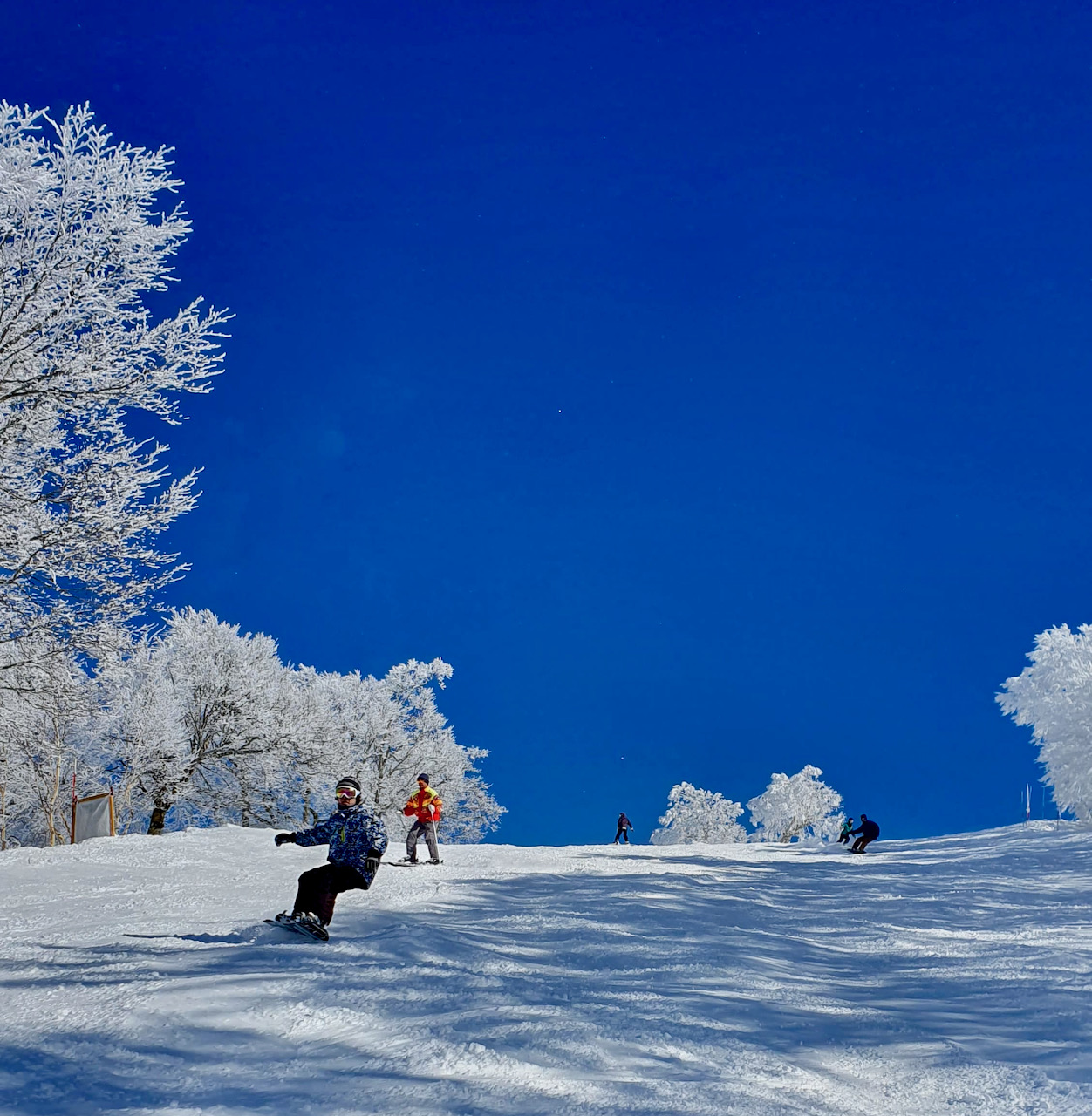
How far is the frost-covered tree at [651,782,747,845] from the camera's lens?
6103 centimetres

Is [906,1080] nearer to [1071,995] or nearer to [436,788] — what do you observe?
[1071,995]

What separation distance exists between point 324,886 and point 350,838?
0.50 m

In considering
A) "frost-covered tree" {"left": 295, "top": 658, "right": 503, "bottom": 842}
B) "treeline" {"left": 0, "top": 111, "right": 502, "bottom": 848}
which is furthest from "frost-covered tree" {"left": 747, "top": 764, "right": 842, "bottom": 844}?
"treeline" {"left": 0, "top": 111, "right": 502, "bottom": 848}

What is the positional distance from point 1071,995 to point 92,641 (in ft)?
36.2

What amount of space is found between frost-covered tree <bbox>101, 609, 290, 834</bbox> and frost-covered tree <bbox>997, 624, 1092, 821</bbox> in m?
27.4

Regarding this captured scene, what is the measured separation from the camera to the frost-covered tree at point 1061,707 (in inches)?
1167

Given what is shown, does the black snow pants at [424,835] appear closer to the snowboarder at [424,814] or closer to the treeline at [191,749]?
the snowboarder at [424,814]

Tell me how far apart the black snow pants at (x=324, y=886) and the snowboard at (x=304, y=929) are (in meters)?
0.13

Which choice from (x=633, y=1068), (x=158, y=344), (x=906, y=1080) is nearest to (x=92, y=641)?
(x=158, y=344)

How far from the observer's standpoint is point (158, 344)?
11.1m

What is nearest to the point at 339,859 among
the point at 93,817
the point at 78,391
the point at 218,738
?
the point at 78,391

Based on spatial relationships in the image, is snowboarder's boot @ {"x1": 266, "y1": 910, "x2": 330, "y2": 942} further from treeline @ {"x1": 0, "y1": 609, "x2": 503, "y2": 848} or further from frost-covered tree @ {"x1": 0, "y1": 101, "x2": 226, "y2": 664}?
treeline @ {"x1": 0, "y1": 609, "x2": 503, "y2": 848}

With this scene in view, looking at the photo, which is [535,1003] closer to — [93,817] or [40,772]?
[93,817]

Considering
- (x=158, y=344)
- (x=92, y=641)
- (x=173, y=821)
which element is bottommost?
(x=173, y=821)
